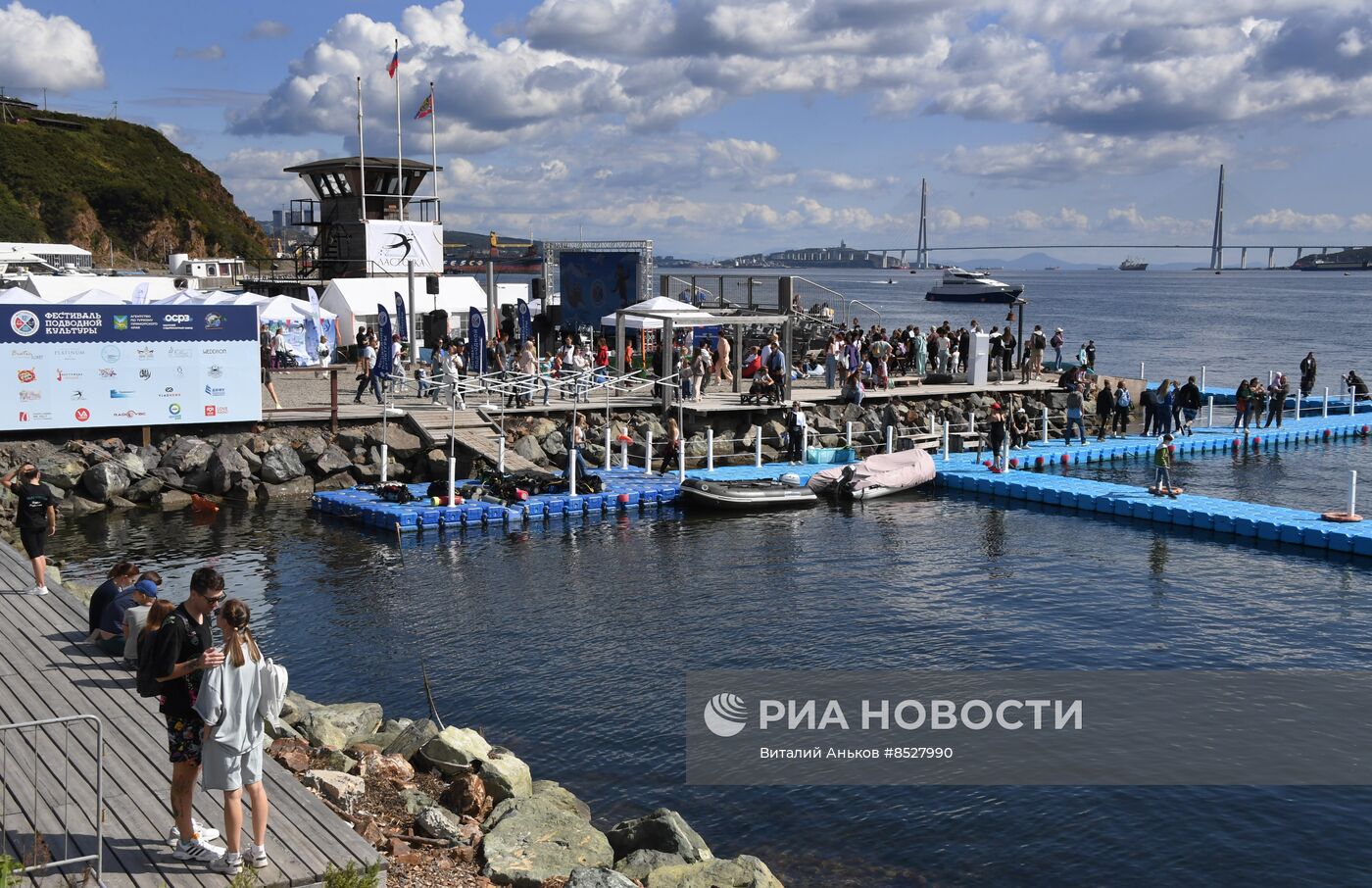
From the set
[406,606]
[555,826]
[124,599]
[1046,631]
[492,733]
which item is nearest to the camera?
[555,826]

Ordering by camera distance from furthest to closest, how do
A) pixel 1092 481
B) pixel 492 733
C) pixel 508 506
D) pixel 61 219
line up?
pixel 61 219 → pixel 1092 481 → pixel 508 506 → pixel 492 733

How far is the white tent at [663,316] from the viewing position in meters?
34.0

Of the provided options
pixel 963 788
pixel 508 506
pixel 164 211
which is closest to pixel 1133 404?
pixel 508 506

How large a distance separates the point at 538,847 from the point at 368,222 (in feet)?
145

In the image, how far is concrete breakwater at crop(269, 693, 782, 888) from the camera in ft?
34.1

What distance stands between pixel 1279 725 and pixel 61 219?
91912mm

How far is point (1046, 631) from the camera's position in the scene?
19062 mm

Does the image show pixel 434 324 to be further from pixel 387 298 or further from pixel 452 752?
pixel 452 752

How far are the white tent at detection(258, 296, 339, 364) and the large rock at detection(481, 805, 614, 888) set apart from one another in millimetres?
29345

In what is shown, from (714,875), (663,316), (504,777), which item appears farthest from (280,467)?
(714,875)

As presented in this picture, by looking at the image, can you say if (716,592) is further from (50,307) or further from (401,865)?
(50,307)

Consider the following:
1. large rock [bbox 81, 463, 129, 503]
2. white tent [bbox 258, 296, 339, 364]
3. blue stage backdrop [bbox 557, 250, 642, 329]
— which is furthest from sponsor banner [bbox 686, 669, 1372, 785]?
blue stage backdrop [bbox 557, 250, 642, 329]

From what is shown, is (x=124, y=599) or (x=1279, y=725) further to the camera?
(x=1279, y=725)

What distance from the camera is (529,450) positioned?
31312mm
